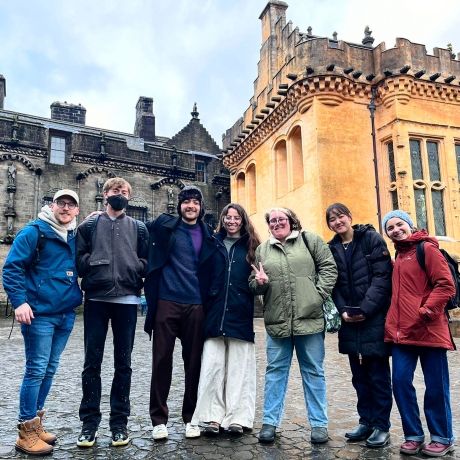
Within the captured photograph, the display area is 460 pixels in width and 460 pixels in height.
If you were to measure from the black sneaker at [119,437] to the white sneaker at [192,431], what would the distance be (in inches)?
20.8

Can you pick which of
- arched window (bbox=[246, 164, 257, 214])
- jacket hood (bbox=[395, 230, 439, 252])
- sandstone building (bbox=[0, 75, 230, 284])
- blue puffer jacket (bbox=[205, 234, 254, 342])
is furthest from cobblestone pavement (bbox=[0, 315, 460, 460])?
sandstone building (bbox=[0, 75, 230, 284])

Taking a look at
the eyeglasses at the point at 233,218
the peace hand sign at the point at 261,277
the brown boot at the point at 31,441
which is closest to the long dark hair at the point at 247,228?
the eyeglasses at the point at 233,218

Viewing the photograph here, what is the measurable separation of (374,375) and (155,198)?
23540mm

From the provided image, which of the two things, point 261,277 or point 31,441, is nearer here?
point 31,441

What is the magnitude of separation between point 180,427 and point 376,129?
14.1 metres

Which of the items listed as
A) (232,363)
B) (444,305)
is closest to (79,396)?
(232,363)

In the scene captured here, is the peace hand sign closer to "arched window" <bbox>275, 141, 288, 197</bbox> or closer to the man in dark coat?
the man in dark coat

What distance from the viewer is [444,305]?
370 centimetres

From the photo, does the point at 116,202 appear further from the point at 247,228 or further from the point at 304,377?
the point at 304,377

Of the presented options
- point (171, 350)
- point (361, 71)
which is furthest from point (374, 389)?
point (361, 71)

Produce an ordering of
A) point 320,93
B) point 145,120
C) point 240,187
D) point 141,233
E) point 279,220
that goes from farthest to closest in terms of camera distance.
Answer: point 145,120 → point 240,187 → point 320,93 → point 279,220 → point 141,233

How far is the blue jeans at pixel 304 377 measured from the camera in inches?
159

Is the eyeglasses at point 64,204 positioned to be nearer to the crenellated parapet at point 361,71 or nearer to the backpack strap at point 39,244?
the backpack strap at point 39,244

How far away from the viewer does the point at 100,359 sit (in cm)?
394
